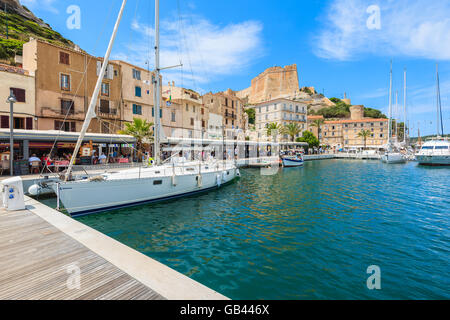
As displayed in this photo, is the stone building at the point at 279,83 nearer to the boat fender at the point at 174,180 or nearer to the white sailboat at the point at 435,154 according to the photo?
the white sailboat at the point at 435,154

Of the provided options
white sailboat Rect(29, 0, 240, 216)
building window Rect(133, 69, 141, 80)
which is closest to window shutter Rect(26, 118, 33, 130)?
building window Rect(133, 69, 141, 80)

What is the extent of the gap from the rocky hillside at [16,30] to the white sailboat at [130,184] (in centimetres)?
4039

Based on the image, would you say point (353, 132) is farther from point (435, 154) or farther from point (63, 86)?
point (63, 86)

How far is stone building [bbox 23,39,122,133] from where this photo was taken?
23.2 m

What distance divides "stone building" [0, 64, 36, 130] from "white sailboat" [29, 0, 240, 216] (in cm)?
1577

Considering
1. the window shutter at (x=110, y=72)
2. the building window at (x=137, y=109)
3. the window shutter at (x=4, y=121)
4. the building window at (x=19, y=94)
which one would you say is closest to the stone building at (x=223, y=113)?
the building window at (x=137, y=109)

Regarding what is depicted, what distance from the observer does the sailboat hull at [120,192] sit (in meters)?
10.0

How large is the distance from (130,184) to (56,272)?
25.9 feet

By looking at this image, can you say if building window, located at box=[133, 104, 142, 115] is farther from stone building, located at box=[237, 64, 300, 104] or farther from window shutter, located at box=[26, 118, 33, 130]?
stone building, located at box=[237, 64, 300, 104]

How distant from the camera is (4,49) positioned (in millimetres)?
37781

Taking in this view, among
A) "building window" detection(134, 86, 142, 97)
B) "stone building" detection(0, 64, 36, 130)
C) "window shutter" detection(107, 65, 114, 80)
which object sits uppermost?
"window shutter" detection(107, 65, 114, 80)

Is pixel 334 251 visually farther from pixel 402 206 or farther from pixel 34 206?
Answer: pixel 34 206

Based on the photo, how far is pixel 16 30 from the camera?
177 feet
